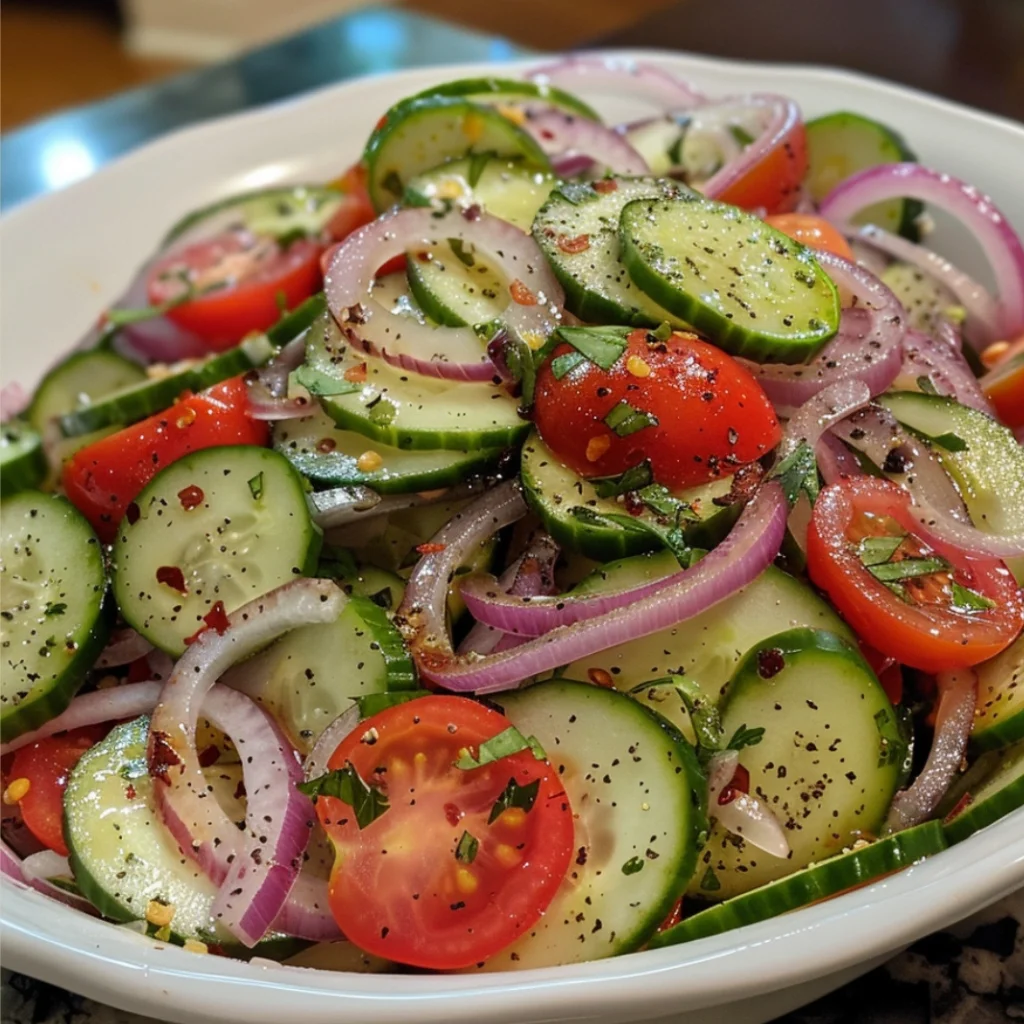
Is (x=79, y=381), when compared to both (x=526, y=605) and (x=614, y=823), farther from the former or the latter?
(x=614, y=823)

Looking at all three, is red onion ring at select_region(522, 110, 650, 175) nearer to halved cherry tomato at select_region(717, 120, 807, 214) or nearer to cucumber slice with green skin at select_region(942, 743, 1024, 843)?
halved cherry tomato at select_region(717, 120, 807, 214)

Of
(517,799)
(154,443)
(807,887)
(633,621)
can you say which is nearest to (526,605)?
(633,621)

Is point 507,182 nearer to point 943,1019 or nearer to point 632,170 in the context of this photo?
point 632,170

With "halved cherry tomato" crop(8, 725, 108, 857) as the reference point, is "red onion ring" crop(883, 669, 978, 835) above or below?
above

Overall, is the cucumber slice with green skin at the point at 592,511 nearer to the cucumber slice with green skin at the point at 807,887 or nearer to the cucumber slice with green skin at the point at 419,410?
the cucumber slice with green skin at the point at 419,410

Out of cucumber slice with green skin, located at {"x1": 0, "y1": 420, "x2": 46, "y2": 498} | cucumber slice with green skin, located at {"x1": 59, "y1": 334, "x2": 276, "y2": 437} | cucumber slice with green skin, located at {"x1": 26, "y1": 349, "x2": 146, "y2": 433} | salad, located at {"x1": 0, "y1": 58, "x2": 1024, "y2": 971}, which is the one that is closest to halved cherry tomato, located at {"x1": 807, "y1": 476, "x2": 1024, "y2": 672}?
salad, located at {"x1": 0, "y1": 58, "x2": 1024, "y2": 971}

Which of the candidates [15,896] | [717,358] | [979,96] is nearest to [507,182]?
[717,358]

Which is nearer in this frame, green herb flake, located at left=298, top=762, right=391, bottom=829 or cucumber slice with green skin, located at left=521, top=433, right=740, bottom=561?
green herb flake, located at left=298, top=762, right=391, bottom=829
